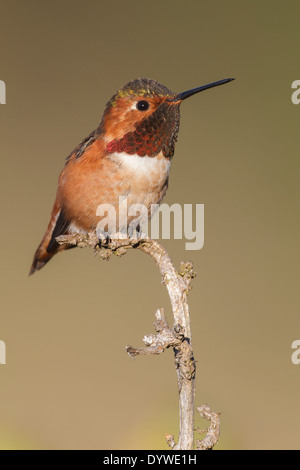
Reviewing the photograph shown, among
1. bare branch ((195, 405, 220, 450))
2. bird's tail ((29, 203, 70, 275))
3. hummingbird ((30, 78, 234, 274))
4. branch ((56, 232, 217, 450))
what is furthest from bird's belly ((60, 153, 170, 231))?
bare branch ((195, 405, 220, 450))

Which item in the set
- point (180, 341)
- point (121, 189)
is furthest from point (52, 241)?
point (180, 341)

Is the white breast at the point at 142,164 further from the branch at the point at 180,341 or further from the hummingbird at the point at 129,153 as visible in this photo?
the branch at the point at 180,341

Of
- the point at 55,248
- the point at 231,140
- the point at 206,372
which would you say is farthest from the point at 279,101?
the point at 55,248

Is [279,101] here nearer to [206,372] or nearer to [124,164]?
[206,372]

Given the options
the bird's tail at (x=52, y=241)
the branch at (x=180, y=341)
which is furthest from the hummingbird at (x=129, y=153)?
the branch at (x=180, y=341)

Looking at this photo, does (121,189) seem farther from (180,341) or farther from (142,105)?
(180,341)

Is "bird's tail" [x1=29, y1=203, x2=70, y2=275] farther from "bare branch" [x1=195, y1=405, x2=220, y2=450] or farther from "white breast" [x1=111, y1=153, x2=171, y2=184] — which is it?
"bare branch" [x1=195, y1=405, x2=220, y2=450]

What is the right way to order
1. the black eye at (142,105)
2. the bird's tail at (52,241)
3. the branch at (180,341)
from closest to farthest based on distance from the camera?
the branch at (180,341), the black eye at (142,105), the bird's tail at (52,241)

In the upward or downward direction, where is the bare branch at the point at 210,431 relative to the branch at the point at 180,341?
downward
